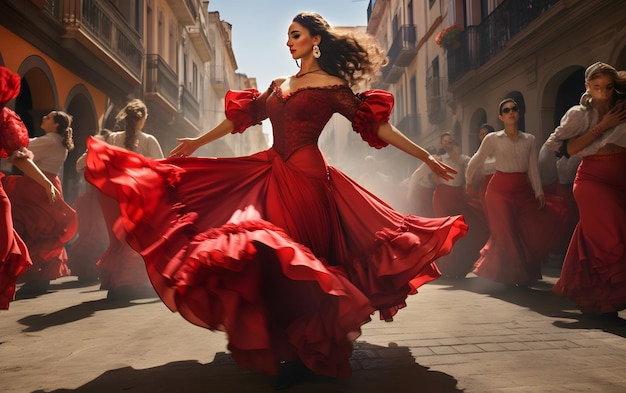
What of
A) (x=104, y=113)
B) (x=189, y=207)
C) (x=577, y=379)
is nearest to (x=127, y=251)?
(x=189, y=207)

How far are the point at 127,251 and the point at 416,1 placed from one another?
23055 millimetres

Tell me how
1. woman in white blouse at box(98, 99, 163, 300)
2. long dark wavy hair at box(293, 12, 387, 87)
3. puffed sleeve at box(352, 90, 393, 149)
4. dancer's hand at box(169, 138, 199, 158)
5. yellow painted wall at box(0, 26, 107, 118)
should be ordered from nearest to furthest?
1. puffed sleeve at box(352, 90, 393, 149)
2. long dark wavy hair at box(293, 12, 387, 87)
3. dancer's hand at box(169, 138, 199, 158)
4. woman in white blouse at box(98, 99, 163, 300)
5. yellow painted wall at box(0, 26, 107, 118)

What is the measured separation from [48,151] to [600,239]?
591 centimetres

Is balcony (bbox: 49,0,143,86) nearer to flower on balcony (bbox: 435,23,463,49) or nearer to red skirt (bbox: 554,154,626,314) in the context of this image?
flower on balcony (bbox: 435,23,463,49)

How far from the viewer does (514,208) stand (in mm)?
7055

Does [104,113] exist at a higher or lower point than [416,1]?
lower

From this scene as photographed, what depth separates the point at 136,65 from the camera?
18.3m

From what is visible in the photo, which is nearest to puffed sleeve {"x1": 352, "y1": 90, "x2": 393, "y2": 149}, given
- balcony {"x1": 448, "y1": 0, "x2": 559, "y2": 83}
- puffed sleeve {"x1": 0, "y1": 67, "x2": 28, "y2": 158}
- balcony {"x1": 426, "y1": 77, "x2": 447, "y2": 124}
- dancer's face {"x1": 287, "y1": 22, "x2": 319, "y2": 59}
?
dancer's face {"x1": 287, "y1": 22, "x2": 319, "y2": 59}

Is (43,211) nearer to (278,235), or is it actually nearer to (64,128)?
(64,128)

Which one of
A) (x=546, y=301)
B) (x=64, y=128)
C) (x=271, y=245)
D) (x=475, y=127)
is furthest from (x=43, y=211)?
(x=475, y=127)

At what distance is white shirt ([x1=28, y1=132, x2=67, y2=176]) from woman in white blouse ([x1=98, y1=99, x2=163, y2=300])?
3.23 feet

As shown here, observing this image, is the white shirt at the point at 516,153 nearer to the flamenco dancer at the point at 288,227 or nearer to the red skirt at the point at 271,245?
the flamenco dancer at the point at 288,227

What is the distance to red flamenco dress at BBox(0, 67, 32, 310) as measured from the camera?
15.0ft

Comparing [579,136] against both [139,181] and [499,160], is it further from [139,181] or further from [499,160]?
[139,181]
